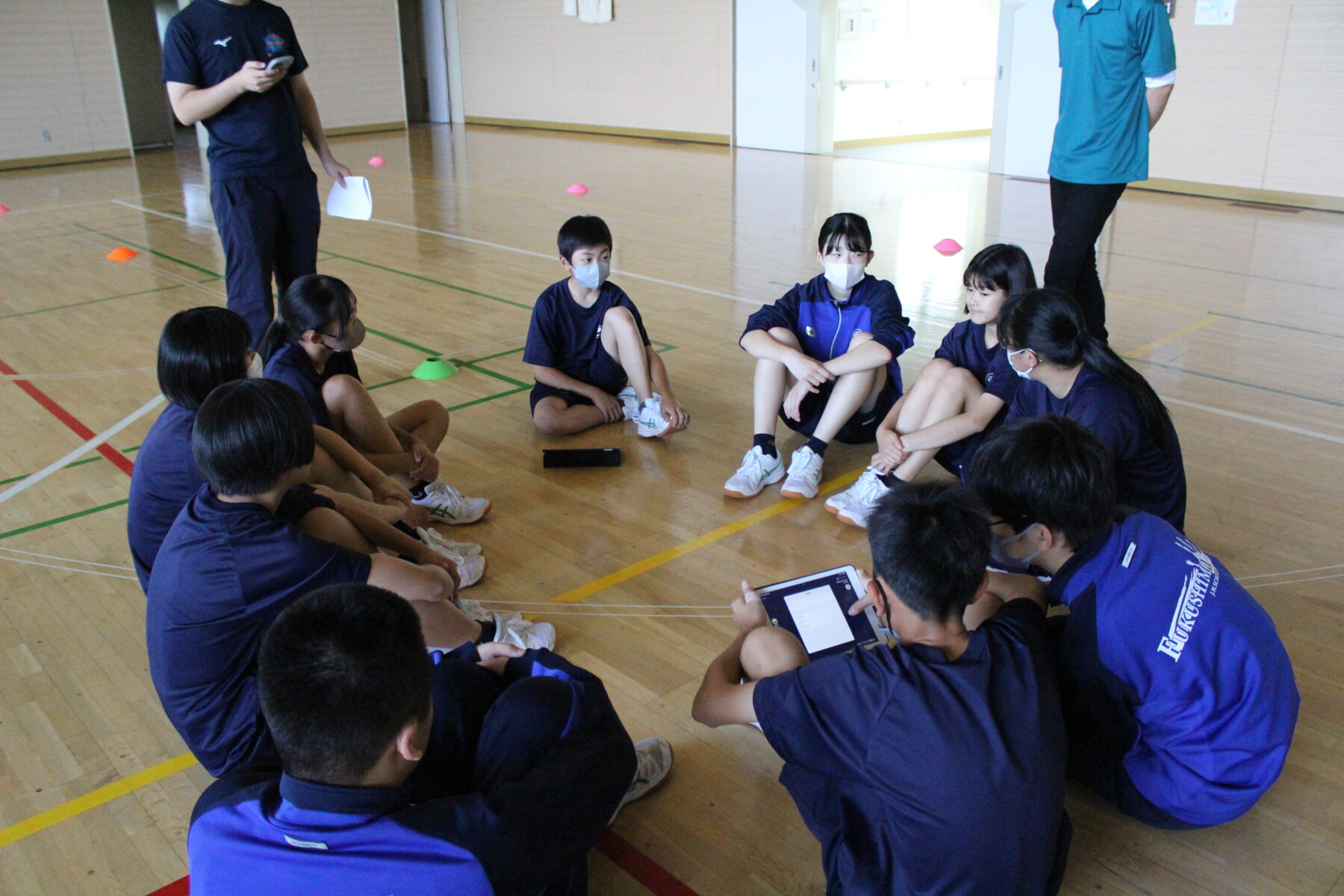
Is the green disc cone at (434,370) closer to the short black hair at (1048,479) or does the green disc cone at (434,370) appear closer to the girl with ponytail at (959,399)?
the girl with ponytail at (959,399)

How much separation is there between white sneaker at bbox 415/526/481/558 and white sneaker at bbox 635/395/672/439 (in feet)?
2.89

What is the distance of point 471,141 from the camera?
13.0 m

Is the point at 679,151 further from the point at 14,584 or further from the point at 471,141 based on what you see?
the point at 14,584

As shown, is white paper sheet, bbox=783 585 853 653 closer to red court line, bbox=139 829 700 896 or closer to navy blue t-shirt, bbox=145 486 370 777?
red court line, bbox=139 829 700 896

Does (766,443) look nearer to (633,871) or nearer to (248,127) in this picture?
(633,871)

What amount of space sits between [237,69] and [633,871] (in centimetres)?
294

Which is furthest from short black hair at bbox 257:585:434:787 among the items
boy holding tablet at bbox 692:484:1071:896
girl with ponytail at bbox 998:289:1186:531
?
girl with ponytail at bbox 998:289:1186:531

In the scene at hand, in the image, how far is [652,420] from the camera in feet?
11.1

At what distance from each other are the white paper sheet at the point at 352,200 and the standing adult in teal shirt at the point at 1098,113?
2.59 meters

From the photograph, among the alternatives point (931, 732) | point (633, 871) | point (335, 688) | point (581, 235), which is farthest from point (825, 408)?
point (335, 688)

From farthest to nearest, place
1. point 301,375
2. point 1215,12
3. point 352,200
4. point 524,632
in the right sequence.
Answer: point 1215,12
point 352,200
point 301,375
point 524,632

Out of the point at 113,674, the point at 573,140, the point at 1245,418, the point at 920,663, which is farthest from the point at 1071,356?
the point at 573,140

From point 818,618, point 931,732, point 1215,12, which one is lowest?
point 818,618

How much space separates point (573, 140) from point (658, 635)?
1148 centimetres
